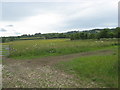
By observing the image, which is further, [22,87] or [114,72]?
[114,72]

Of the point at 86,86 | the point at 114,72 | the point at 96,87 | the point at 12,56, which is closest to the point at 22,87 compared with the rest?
the point at 86,86

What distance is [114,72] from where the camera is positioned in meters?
8.29

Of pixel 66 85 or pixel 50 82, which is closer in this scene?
pixel 66 85

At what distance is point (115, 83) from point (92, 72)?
217cm

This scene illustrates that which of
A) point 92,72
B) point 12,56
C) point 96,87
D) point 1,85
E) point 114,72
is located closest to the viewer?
point 96,87

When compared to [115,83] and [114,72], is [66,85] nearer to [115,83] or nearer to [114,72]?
[115,83]

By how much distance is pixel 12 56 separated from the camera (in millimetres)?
19266

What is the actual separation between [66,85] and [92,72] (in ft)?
8.61

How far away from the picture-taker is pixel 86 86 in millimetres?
6789

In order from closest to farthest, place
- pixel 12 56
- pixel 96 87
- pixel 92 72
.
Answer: pixel 96 87 < pixel 92 72 < pixel 12 56

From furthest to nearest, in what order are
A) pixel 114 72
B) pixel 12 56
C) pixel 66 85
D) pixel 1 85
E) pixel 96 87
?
pixel 12 56
pixel 114 72
pixel 1 85
pixel 66 85
pixel 96 87

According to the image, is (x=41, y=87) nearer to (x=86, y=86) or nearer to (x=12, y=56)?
(x=86, y=86)

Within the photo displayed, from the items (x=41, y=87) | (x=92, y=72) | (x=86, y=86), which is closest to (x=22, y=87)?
(x=41, y=87)

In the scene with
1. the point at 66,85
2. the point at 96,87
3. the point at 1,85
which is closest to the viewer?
the point at 96,87
